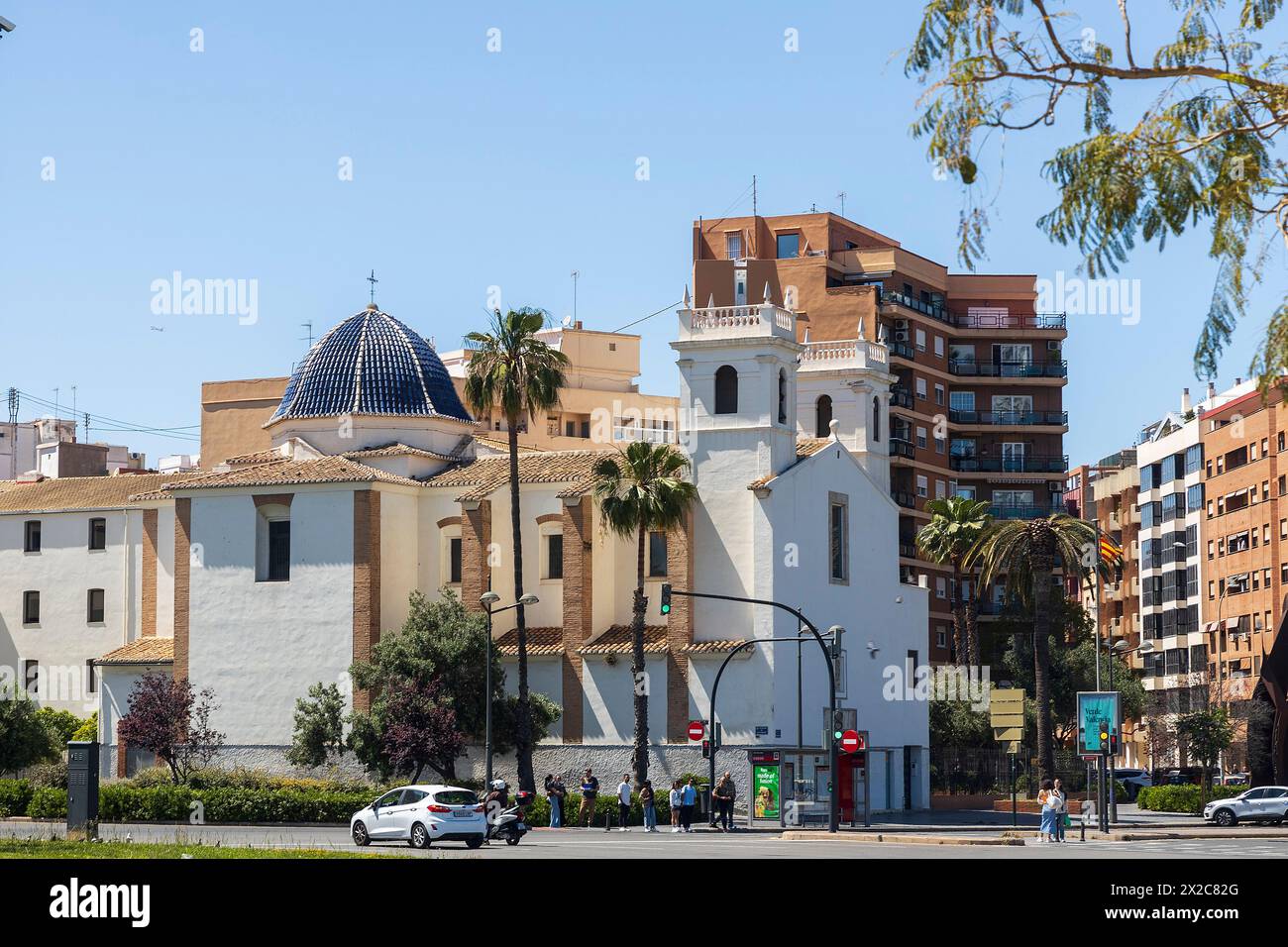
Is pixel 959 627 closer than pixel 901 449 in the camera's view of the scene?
Yes

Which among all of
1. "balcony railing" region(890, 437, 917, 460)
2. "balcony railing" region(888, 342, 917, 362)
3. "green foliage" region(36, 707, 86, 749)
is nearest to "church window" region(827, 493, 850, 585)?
"balcony railing" region(890, 437, 917, 460)

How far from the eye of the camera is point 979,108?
16.3m

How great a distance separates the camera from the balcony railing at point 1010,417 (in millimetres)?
97938

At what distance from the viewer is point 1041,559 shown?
211 feet

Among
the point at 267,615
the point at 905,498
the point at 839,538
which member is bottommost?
the point at 267,615

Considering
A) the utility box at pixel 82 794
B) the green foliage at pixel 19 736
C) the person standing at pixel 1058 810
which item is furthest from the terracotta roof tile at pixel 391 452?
the utility box at pixel 82 794

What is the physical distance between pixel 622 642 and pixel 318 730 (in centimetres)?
1011

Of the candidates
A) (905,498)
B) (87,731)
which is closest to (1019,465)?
(905,498)

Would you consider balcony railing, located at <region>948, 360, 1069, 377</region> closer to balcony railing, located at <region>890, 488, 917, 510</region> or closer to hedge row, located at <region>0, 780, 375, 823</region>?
balcony railing, located at <region>890, 488, 917, 510</region>

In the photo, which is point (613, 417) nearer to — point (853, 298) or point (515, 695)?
point (853, 298)

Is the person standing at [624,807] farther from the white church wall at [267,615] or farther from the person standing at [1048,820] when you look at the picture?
the white church wall at [267,615]

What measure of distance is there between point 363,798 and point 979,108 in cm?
3992

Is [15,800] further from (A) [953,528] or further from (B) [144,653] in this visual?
(A) [953,528]

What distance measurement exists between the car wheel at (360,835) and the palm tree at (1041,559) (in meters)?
29.3
